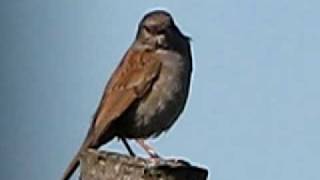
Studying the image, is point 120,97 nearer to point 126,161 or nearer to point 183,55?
point 183,55

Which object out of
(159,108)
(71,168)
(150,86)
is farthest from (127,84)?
(71,168)

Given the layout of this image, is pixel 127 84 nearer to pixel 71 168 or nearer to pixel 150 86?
pixel 150 86

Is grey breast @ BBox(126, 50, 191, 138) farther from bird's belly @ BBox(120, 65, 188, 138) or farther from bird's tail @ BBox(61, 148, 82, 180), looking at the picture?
bird's tail @ BBox(61, 148, 82, 180)

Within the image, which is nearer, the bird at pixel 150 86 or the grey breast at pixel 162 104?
the bird at pixel 150 86

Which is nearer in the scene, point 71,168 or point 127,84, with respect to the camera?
point 71,168

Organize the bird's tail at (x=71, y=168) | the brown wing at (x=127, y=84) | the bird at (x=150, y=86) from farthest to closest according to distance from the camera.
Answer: the bird at (x=150, y=86) → the brown wing at (x=127, y=84) → the bird's tail at (x=71, y=168)

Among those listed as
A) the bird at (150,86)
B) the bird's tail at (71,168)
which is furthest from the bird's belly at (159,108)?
the bird's tail at (71,168)

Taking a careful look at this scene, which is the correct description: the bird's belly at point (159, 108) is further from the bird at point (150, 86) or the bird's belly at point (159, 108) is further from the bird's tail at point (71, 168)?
the bird's tail at point (71, 168)
